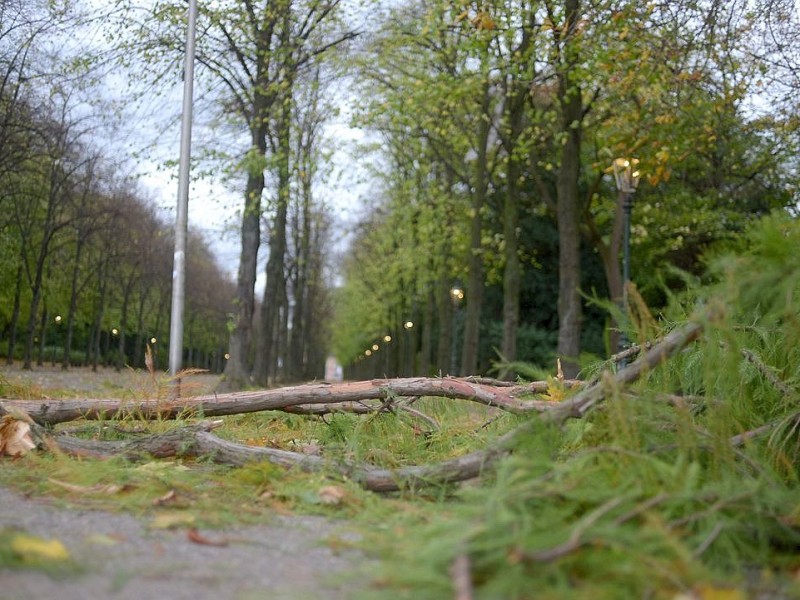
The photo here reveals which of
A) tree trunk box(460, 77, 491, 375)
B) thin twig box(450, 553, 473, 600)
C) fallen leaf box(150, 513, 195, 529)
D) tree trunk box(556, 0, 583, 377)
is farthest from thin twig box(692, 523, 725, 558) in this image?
tree trunk box(460, 77, 491, 375)

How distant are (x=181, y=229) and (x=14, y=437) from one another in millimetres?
9340

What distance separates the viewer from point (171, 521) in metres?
3.44

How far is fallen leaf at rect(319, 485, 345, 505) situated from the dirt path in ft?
0.62

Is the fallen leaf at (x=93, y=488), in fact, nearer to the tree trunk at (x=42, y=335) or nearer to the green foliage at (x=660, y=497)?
the green foliage at (x=660, y=497)

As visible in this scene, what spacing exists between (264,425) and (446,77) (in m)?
12.0

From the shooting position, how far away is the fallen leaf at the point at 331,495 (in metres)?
3.97

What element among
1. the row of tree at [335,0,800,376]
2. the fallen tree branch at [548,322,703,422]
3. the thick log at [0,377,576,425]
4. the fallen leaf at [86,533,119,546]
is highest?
the row of tree at [335,0,800,376]

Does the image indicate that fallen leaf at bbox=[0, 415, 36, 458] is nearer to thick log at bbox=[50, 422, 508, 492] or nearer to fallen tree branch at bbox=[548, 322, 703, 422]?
thick log at bbox=[50, 422, 508, 492]

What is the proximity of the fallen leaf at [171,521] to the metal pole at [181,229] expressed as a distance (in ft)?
31.7

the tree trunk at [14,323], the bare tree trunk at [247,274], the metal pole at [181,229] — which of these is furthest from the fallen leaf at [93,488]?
the tree trunk at [14,323]

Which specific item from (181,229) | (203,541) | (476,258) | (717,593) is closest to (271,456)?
(203,541)

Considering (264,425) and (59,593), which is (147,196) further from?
(59,593)

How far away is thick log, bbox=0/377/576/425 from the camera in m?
5.97

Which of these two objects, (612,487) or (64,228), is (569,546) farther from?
(64,228)
